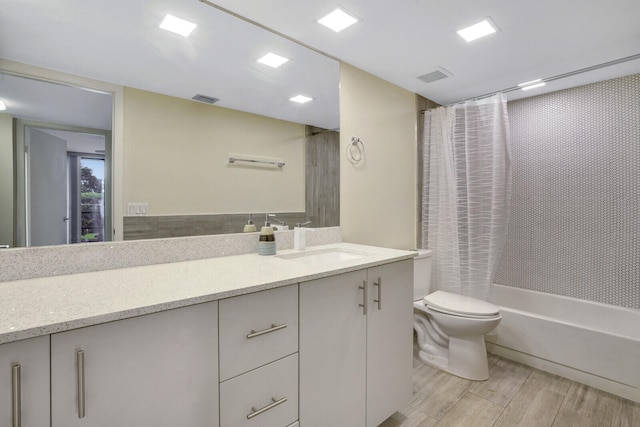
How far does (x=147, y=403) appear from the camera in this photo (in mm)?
831

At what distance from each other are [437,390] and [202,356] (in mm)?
1680

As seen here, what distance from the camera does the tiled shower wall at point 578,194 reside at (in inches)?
88.6

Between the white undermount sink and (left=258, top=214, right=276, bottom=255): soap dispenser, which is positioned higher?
(left=258, top=214, right=276, bottom=255): soap dispenser

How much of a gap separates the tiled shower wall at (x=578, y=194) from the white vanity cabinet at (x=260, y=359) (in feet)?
8.37

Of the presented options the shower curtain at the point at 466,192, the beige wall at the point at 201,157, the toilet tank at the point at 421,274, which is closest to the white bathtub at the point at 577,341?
the shower curtain at the point at 466,192

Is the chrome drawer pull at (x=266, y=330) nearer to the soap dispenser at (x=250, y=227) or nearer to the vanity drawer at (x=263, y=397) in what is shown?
the vanity drawer at (x=263, y=397)

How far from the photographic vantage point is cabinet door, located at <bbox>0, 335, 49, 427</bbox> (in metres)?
0.66

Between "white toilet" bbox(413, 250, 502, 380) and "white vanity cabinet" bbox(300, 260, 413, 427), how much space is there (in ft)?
1.79

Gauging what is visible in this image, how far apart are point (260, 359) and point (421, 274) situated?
1.83 meters

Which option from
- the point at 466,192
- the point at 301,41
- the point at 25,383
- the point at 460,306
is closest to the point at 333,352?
the point at 25,383

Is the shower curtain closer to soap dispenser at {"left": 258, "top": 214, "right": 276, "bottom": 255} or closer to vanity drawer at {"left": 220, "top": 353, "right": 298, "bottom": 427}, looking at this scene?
soap dispenser at {"left": 258, "top": 214, "right": 276, "bottom": 255}

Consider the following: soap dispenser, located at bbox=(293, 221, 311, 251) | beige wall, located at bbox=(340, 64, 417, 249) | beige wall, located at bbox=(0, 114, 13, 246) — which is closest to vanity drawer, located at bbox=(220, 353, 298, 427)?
soap dispenser, located at bbox=(293, 221, 311, 251)

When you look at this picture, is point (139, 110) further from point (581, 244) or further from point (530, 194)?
point (581, 244)

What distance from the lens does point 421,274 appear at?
254 cm
